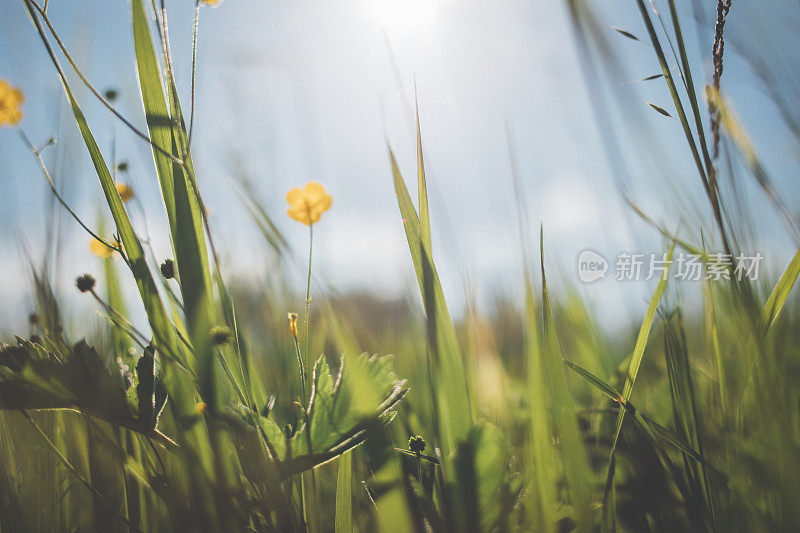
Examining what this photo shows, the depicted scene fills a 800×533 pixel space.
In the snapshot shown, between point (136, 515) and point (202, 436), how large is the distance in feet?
0.68

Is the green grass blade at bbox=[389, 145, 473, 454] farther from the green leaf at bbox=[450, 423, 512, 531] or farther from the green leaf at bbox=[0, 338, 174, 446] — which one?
the green leaf at bbox=[0, 338, 174, 446]

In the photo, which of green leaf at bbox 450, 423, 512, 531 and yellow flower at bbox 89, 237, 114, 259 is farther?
yellow flower at bbox 89, 237, 114, 259

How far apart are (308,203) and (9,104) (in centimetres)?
48

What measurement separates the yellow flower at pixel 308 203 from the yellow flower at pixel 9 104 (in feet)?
1.37

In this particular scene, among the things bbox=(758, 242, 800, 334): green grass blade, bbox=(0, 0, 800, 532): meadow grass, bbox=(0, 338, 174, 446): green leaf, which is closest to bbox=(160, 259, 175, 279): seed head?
bbox=(0, 0, 800, 532): meadow grass

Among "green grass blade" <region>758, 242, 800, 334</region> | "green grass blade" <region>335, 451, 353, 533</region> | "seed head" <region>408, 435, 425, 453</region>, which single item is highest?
"green grass blade" <region>758, 242, 800, 334</region>

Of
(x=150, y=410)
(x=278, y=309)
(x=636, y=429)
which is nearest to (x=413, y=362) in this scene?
(x=278, y=309)

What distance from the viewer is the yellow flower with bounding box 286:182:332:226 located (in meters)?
0.80

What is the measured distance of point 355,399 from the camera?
0.50 meters

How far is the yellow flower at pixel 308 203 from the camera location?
798mm

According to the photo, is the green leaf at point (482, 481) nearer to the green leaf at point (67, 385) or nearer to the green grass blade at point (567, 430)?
the green grass blade at point (567, 430)

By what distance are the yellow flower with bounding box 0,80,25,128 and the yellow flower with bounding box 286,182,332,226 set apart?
42 cm

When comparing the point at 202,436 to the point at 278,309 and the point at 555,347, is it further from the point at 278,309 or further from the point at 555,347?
the point at 278,309

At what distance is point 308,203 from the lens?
80cm
